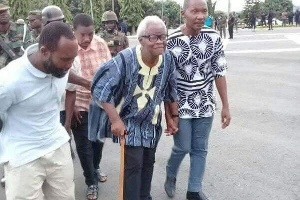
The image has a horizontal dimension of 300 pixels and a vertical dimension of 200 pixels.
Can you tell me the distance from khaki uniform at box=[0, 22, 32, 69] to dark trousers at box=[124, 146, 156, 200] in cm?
210

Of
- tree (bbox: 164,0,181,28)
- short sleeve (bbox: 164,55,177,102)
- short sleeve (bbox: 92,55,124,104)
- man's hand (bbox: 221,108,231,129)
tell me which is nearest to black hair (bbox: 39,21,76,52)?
short sleeve (bbox: 92,55,124,104)

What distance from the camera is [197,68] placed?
144 inches

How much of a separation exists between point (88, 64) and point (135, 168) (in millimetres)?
1247

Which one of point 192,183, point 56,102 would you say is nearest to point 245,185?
point 192,183

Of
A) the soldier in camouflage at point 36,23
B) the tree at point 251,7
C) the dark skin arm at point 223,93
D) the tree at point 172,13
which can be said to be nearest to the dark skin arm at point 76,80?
the dark skin arm at point 223,93

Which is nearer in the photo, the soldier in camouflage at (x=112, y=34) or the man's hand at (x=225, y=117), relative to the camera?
the man's hand at (x=225, y=117)

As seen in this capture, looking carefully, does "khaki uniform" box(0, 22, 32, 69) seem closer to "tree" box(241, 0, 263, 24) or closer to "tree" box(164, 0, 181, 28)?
"tree" box(241, 0, 263, 24)

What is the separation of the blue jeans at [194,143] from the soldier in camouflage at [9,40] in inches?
82.0

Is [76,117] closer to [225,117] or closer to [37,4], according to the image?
[225,117]

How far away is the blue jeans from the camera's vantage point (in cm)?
376

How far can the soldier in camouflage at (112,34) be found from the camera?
19.6ft

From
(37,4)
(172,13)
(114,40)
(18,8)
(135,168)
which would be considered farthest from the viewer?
(172,13)

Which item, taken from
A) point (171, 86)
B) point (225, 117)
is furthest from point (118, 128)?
point (225, 117)

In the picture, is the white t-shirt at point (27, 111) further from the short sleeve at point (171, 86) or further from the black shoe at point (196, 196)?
the black shoe at point (196, 196)
